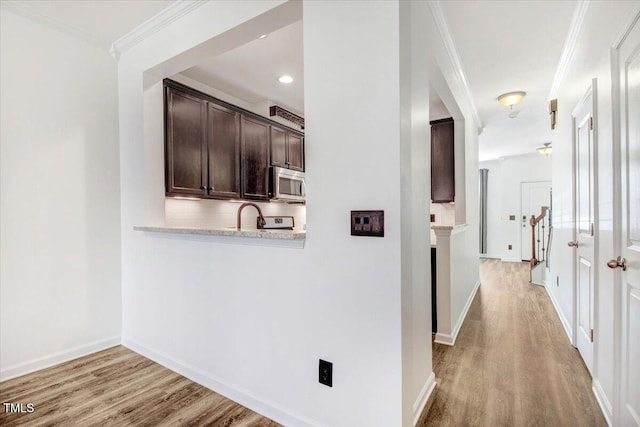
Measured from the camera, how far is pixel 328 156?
59.9 inches

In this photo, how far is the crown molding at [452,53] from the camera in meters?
2.06

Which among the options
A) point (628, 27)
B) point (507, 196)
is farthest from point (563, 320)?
point (507, 196)

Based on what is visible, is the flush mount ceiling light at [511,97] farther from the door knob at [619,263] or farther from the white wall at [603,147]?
the door knob at [619,263]

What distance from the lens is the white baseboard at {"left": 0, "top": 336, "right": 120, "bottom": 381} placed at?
217 centimetres

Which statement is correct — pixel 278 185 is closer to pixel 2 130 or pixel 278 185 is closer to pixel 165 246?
pixel 165 246

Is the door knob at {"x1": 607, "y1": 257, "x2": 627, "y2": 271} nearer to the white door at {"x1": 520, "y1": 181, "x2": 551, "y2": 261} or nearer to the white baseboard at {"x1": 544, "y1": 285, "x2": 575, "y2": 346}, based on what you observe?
the white baseboard at {"x1": 544, "y1": 285, "x2": 575, "y2": 346}

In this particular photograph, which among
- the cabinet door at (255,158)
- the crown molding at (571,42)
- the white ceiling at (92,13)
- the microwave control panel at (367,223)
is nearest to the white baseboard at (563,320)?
the crown molding at (571,42)

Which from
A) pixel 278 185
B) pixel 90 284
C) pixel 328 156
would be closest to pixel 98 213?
pixel 90 284

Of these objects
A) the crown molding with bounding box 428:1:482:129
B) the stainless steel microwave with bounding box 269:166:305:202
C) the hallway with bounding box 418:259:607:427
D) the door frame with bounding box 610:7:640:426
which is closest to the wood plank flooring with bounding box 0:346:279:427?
the hallway with bounding box 418:259:607:427

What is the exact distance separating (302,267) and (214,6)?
1.73m

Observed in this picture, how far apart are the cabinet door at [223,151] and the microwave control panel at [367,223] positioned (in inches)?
81.3

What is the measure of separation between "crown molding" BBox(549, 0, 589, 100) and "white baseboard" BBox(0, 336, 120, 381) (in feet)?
14.0

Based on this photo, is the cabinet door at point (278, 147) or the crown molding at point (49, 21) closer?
the crown molding at point (49, 21)

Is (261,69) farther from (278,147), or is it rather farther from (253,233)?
(253,233)
